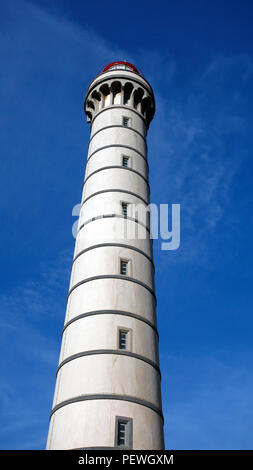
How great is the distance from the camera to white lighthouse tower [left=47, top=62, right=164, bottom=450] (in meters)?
15.6

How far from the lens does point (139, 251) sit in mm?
21547

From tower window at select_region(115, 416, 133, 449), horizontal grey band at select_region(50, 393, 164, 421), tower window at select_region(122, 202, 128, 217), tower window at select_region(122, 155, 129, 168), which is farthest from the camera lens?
tower window at select_region(122, 155, 129, 168)

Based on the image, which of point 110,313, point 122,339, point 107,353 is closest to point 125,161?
point 110,313

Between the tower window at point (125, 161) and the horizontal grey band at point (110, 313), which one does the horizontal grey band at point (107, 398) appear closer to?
the horizontal grey band at point (110, 313)

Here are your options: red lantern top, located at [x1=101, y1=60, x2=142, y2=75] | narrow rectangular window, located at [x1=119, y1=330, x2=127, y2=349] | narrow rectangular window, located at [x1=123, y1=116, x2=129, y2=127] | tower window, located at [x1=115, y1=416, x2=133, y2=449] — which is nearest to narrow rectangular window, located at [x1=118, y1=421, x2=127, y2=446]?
tower window, located at [x1=115, y1=416, x2=133, y2=449]

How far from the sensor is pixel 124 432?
15336 mm

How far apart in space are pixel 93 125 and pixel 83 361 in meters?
18.6

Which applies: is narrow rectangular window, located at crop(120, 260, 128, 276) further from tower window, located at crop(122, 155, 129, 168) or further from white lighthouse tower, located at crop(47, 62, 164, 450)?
tower window, located at crop(122, 155, 129, 168)

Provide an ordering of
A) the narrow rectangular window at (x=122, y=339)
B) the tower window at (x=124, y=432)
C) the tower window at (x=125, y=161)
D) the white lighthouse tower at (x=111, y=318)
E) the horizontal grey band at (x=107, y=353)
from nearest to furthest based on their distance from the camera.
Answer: the tower window at (x=124, y=432)
the white lighthouse tower at (x=111, y=318)
the horizontal grey band at (x=107, y=353)
the narrow rectangular window at (x=122, y=339)
the tower window at (x=125, y=161)

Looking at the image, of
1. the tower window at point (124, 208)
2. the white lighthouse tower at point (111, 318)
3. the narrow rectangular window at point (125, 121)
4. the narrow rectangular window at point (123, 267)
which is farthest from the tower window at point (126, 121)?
the narrow rectangular window at point (123, 267)

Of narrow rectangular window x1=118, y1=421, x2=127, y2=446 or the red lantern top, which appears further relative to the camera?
the red lantern top

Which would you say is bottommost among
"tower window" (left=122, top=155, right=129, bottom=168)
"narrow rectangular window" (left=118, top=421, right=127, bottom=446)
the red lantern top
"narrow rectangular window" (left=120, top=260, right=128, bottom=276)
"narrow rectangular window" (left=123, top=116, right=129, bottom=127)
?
"narrow rectangular window" (left=118, top=421, right=127, bottom=446)

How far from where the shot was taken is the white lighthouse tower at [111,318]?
1557 centimetres
